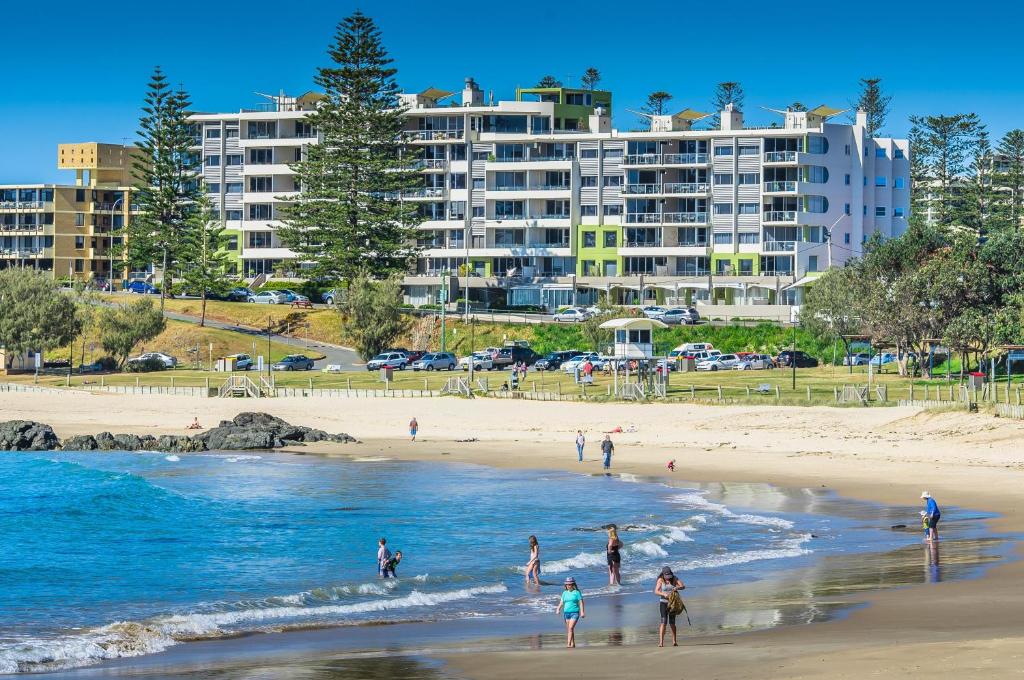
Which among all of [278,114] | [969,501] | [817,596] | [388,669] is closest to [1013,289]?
[969,501]

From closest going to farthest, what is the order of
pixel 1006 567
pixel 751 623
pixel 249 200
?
1. pixel 751 623
2. pixel 1006 567
3. pixel 249 200

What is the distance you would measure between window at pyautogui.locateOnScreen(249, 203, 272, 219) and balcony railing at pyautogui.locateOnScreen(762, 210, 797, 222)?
44.9 metres

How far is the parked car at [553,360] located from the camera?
82562 millimetres

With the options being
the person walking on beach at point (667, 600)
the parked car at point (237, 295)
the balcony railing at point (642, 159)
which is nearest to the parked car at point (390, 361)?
the parked car at point (237, 295)

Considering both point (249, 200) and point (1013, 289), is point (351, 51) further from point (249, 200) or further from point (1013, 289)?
point (1013, 289)

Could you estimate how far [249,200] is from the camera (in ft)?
412

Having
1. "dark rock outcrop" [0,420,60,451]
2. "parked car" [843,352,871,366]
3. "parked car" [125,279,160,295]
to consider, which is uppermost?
"parked car" [125,279,160,295]

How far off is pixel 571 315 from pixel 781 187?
78.0 ft

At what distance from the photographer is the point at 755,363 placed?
3174 inches

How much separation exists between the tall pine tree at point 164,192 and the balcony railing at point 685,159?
39.1m

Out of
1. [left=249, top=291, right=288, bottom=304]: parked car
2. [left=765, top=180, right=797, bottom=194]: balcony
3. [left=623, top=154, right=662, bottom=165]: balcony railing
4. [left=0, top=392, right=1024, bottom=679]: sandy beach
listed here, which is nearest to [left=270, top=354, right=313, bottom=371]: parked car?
[left=0, top=392, right=1024, bottom=679]: sandy beach

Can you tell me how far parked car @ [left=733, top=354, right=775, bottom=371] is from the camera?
8031cm

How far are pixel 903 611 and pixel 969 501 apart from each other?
15.6m

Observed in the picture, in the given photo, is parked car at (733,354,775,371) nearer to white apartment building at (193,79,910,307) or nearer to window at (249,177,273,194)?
white apartment building at (193,79,910,307)
